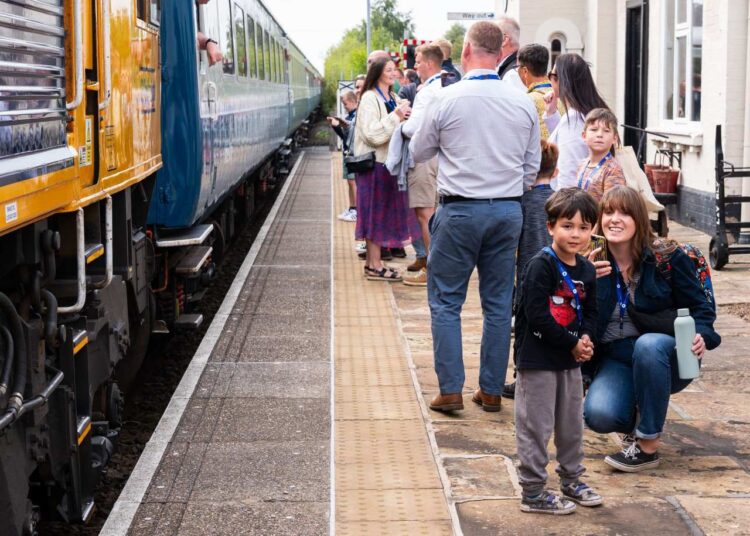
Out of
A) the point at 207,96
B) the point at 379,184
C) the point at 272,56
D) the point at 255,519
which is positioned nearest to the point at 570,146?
the point at 207,96

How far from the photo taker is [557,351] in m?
4.85

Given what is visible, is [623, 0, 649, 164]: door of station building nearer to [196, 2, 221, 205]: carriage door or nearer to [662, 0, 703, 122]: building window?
[662, 0, 703, 122]: building window

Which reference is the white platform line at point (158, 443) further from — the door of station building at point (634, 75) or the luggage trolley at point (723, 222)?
the door of station building at point (634, 75)

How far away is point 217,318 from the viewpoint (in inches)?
355

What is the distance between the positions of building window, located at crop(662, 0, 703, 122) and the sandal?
487 cm

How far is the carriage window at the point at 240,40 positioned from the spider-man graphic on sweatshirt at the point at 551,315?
761cm

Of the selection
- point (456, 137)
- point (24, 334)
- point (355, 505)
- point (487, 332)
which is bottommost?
point (355, 505)

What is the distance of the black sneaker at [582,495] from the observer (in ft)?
16.0

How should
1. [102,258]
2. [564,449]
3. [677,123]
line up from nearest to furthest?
1. [564,449]
2. [102,258]
3. [677,123]

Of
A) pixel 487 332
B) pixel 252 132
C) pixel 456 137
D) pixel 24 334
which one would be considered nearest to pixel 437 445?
pixel 487 332

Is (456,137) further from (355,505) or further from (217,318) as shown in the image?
(217,318)

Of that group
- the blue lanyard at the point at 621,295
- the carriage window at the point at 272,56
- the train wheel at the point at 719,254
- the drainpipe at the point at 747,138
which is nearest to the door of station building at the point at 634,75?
the drainpipe at the point at 747,138

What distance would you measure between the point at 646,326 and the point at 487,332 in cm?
119

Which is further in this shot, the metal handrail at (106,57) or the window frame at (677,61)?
the window frame at (677,61)
